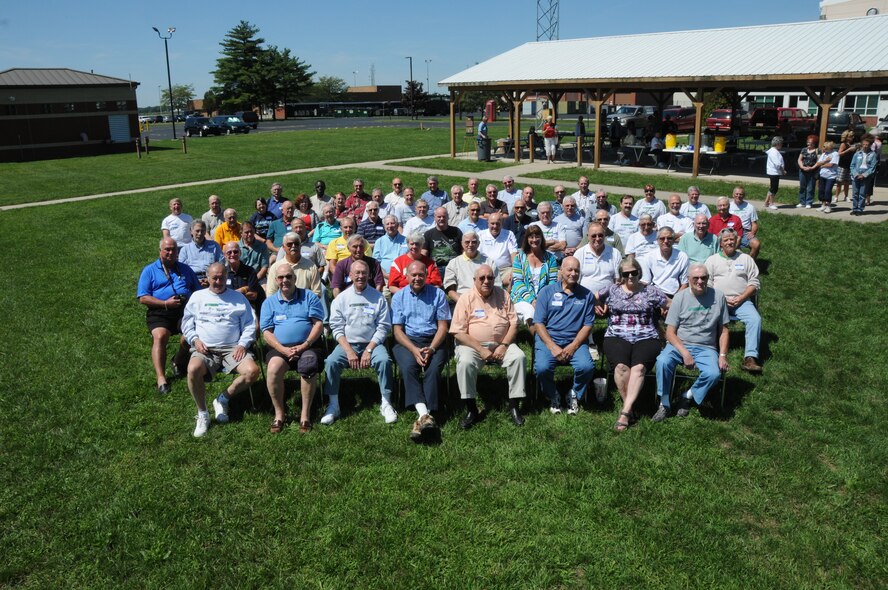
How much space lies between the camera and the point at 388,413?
599cm

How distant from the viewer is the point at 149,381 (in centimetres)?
686

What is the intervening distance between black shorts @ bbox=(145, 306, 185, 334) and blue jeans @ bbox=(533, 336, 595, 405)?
3.73m

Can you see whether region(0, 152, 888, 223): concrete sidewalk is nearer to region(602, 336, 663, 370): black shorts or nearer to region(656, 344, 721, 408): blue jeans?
region(656, 344, 721, 408): blue jeans

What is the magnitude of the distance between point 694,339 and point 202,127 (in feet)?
152

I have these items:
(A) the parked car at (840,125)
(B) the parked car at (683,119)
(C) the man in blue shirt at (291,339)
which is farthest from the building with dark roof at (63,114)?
(A) the parked car at (840,125)

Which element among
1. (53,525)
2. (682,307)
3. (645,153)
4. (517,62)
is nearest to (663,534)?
(682,307)

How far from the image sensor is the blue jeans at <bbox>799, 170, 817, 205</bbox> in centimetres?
1408

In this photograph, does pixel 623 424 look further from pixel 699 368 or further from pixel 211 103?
pixel 211 103

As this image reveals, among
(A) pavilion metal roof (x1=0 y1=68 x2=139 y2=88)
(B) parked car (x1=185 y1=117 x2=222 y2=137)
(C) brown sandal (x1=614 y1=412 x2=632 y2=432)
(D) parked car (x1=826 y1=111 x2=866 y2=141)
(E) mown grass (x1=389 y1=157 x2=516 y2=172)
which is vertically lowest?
(C) brown sandal (x1=614 y1=412 x2=632 y2=432)

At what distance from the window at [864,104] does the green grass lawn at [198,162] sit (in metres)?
27.1

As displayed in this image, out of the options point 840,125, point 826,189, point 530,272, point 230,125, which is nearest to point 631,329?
point 530,272

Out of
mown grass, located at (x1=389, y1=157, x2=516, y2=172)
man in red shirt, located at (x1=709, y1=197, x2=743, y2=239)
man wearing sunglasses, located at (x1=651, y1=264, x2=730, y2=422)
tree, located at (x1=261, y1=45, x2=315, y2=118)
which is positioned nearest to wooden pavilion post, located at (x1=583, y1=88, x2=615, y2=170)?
mown grass, located at (x1=389, y1=157, x2=516, y2=172)

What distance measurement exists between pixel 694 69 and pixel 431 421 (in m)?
16.8

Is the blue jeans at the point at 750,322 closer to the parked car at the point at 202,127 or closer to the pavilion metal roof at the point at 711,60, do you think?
the pavilion metal roof at the point at 711,60
